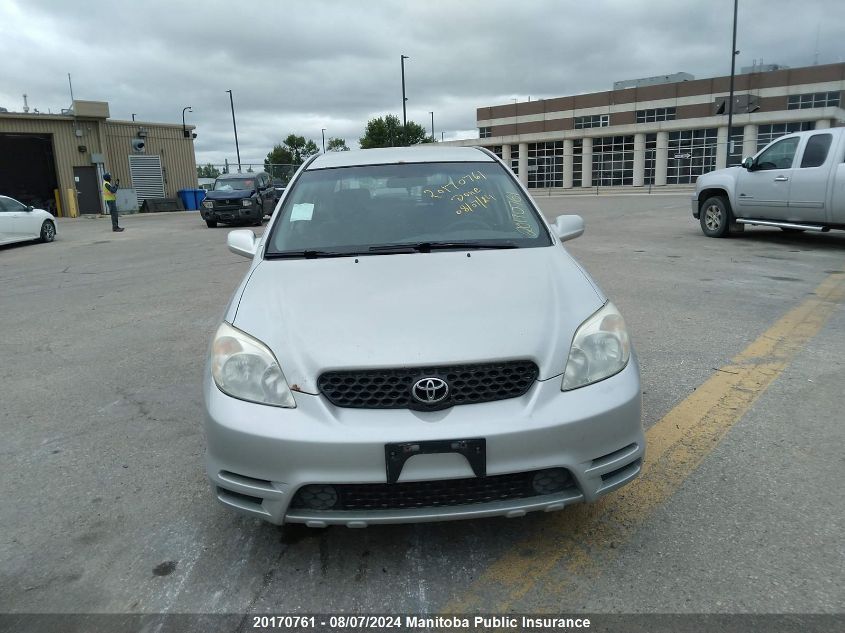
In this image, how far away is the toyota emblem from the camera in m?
2.36

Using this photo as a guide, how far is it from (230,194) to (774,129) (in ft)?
151

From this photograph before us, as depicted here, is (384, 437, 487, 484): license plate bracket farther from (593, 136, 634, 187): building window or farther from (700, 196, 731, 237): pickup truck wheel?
(593, 136, 634, 187): building window

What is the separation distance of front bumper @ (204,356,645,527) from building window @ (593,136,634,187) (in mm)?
57985

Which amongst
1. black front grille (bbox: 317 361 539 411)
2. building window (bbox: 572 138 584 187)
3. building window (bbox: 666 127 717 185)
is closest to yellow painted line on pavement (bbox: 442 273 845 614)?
black front grille (bbox: 317 361 539 411)

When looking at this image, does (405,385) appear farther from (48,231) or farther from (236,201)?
(236,201)

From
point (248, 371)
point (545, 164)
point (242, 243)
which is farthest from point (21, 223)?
point (545, 164)

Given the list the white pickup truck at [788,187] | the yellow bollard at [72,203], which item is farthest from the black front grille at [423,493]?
the yellow bollard at [72,203]

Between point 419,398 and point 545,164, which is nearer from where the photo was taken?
point 419,398

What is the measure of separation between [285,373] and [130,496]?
1401 millimetres

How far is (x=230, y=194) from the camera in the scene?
68.8 ft

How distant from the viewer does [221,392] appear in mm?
Result: 2562

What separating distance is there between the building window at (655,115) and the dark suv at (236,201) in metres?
46.6

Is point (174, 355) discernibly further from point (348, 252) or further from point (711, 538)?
point (711, 538)

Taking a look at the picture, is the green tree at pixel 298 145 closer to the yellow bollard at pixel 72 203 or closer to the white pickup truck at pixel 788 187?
the yellow bollard at pixel 72 203
